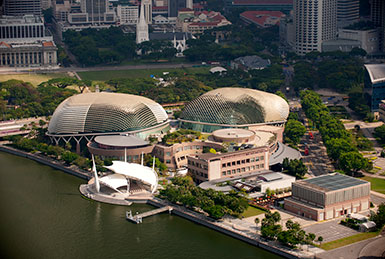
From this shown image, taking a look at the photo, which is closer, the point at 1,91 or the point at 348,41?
the point at 1,91

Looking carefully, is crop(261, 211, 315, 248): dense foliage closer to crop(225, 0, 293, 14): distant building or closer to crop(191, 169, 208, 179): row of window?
crop(191, 169, 208, 179): row of window

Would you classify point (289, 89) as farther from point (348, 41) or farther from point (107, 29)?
point (107, 29)

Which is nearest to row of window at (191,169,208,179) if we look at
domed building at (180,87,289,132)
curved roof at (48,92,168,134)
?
domed building at (180,87,289,132)

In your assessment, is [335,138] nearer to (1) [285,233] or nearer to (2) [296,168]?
(2) [296,168]

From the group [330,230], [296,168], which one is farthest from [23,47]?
[330,230]

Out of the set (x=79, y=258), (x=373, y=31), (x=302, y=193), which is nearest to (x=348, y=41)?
(x=373, y=31)
